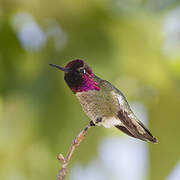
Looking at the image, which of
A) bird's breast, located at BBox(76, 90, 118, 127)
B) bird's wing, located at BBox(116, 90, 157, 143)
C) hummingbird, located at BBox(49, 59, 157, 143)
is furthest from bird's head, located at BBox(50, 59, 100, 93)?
bird's wing, located at BBox(116, 90, 157, 143)

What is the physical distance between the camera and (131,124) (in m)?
2.39

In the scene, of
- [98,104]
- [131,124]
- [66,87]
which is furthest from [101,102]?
[66,87]

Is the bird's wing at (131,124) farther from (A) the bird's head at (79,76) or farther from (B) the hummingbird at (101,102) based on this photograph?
(A) the bird's head at (79,76)

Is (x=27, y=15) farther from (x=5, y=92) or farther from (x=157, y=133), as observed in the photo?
(x=157, y=133)

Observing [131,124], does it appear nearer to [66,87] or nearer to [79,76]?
[79,76]

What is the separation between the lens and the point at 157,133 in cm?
472

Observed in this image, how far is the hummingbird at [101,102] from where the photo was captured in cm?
224

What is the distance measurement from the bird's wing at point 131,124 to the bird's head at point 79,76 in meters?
0.23

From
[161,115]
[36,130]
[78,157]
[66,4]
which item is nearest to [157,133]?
[161,115]

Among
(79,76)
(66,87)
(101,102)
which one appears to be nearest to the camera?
(79,76)

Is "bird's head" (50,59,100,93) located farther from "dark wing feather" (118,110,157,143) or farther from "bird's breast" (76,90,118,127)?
"dark wing feather" (118,110,157,143)

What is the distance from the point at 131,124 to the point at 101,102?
0.70 feet

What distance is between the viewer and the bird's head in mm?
2189

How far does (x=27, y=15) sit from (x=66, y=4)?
529 mm
